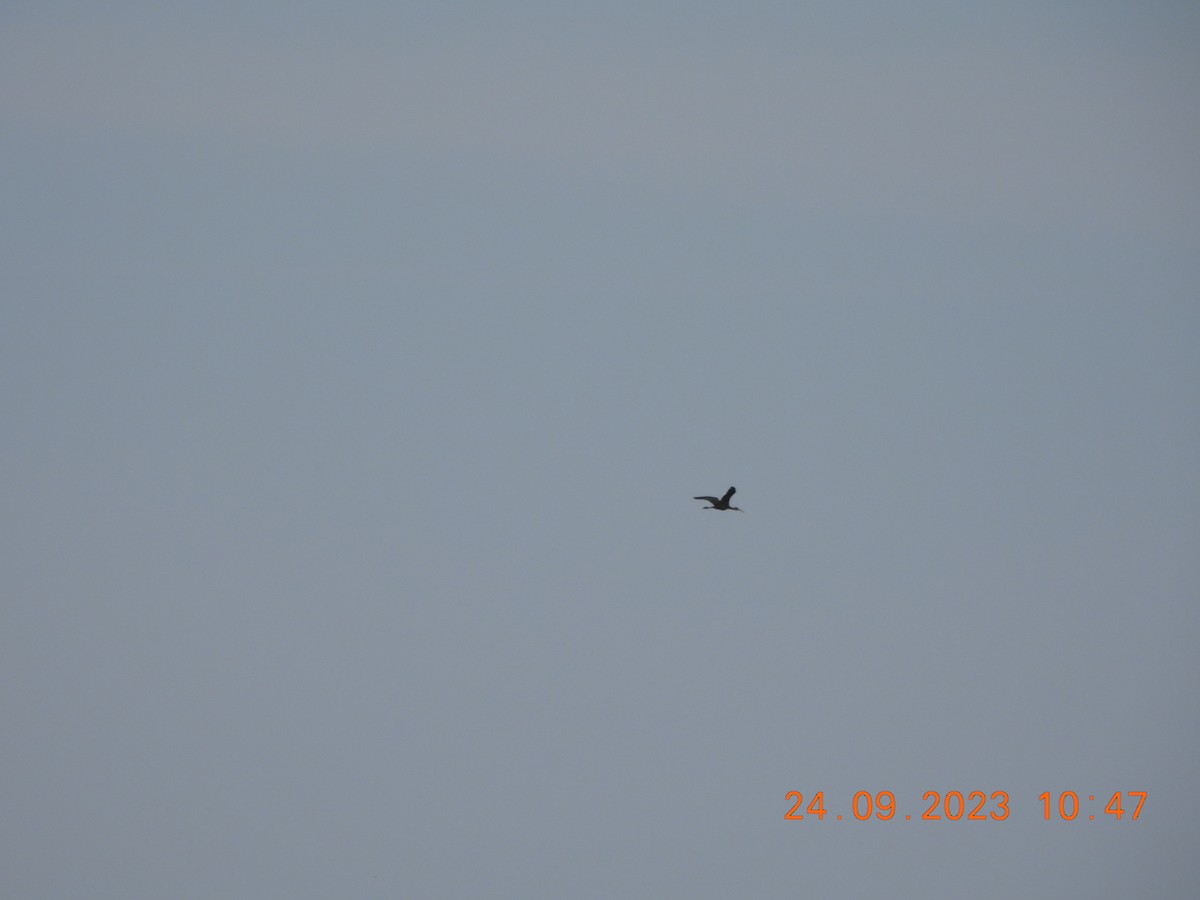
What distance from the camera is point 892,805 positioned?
5497 inches

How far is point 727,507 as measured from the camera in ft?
234

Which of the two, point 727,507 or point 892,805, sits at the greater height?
point 727,507

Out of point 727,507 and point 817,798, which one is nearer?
point 727,507

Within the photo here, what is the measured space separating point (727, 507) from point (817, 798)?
8998cm

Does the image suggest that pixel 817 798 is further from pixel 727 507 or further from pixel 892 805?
pixel 727 507

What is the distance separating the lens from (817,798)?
135250mm

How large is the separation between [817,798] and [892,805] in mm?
16194

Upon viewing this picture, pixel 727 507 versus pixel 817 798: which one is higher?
pixel 727 507

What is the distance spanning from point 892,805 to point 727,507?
100622 mm

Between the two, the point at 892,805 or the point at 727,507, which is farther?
the point at 892,805

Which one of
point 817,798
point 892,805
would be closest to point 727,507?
point 817,798
